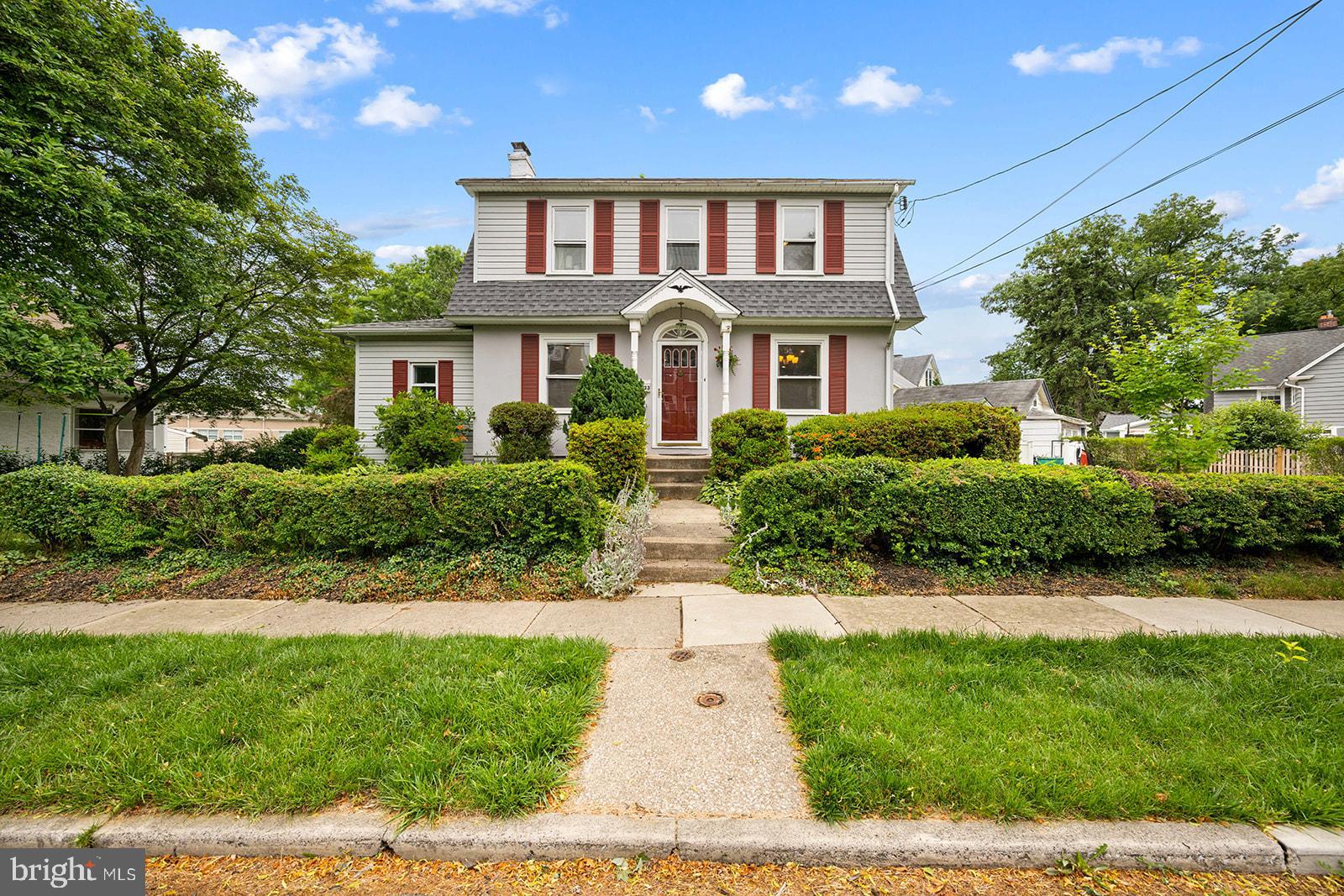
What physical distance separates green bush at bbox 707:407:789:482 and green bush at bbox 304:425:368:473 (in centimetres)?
672

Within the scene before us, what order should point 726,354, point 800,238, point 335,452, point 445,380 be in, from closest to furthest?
point 335,452, point 726,354, point 800,238, point 445,380

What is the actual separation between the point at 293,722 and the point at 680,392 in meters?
8.93

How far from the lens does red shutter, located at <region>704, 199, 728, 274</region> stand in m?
11.1

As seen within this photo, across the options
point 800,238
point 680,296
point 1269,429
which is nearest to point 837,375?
point 800,238

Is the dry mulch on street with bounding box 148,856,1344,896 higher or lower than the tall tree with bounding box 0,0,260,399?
lower

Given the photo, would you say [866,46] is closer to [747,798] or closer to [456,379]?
[456,379]

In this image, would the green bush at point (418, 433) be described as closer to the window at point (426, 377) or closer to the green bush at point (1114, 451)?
the window at point (426, 377)

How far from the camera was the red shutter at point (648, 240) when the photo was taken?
11.1 metres

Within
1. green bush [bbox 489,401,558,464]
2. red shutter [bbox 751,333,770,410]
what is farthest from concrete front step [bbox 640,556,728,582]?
red shutter [bbox 751,333,770,410]

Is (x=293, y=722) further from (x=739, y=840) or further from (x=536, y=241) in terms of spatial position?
(x=536, y=241)

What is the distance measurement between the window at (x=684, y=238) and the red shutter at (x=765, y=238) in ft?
4.24

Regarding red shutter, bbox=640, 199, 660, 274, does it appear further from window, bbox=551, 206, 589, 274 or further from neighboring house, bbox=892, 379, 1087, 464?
neighboring house, bbox=892, 379, 1087, 464

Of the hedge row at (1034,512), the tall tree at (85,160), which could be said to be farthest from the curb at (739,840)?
the tall tree at (85,160)

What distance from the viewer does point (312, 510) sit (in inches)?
198
